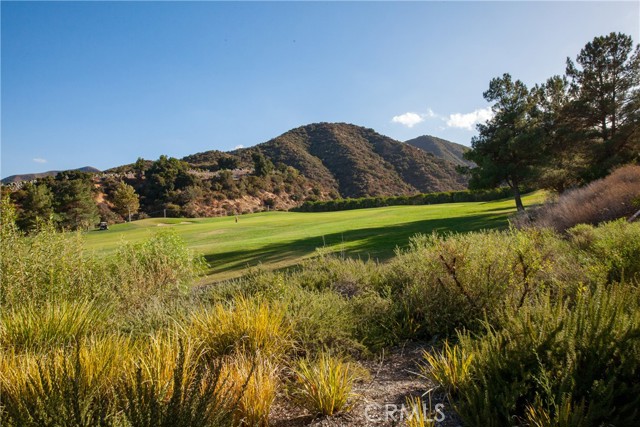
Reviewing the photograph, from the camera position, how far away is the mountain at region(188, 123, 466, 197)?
258 ft

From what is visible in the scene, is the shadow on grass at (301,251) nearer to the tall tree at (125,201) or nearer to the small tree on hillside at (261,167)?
the tall tree at (125,201)

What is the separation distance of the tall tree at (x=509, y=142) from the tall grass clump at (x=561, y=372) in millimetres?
22788

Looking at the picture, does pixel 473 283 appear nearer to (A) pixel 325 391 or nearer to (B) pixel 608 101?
(A) pixel 325 391

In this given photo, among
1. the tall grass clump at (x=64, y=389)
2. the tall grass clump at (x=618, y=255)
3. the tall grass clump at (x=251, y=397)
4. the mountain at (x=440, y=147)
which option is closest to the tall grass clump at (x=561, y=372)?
the tall grass clump at (x=618, y=255)

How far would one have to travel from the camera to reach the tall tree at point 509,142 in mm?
22953

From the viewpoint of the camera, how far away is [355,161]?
Result: 8669cm

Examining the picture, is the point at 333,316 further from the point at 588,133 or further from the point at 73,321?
the point at 588,133

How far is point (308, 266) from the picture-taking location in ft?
28.3

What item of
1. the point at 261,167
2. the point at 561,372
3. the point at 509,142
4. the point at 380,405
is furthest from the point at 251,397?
the point at 261,167

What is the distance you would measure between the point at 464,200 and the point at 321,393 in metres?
47.1

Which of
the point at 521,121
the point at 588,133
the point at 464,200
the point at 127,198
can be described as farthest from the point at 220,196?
the point at 588,133

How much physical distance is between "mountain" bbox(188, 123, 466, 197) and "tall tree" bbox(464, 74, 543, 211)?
4873 centimetres

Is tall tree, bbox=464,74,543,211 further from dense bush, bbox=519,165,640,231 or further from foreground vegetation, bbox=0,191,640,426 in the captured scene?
foreground vegetation, bbox=0,191,640,426

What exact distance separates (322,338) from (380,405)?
1214mm
